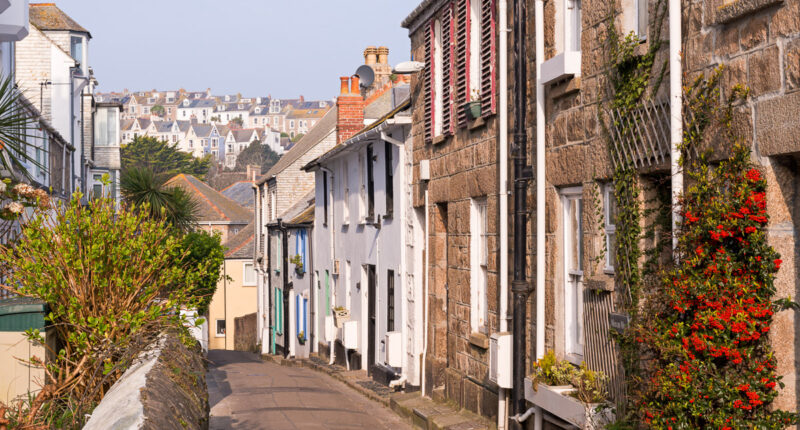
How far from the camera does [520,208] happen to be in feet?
34.9

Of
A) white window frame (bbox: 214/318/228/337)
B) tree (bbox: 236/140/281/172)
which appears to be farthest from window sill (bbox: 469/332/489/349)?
tree (bbox: 236/140/281/172)

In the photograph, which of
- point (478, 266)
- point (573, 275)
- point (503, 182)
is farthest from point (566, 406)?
point (478, 266)

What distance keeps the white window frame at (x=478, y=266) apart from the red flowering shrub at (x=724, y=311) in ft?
19.2

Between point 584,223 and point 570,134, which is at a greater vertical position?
point 570,134

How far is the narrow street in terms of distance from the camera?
545 inches

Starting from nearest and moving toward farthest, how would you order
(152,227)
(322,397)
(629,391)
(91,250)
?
(629,391) → (91,250) → (152,227) → (322,397)

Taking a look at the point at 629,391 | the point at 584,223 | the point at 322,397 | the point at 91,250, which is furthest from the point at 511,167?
the point at 322,397

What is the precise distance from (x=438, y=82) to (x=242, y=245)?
38.1 metres

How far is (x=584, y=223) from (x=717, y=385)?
114 inches

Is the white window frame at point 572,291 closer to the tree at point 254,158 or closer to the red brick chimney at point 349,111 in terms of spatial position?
the red brick chimney at point 349,111

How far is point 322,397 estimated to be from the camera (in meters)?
17.5

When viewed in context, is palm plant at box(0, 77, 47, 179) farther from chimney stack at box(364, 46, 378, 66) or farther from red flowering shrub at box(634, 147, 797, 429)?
chimney stack at box(364, 46, 378, 66)

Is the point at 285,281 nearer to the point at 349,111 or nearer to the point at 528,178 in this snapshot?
the point at 349,111

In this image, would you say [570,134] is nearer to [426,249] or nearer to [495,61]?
[495,61]
